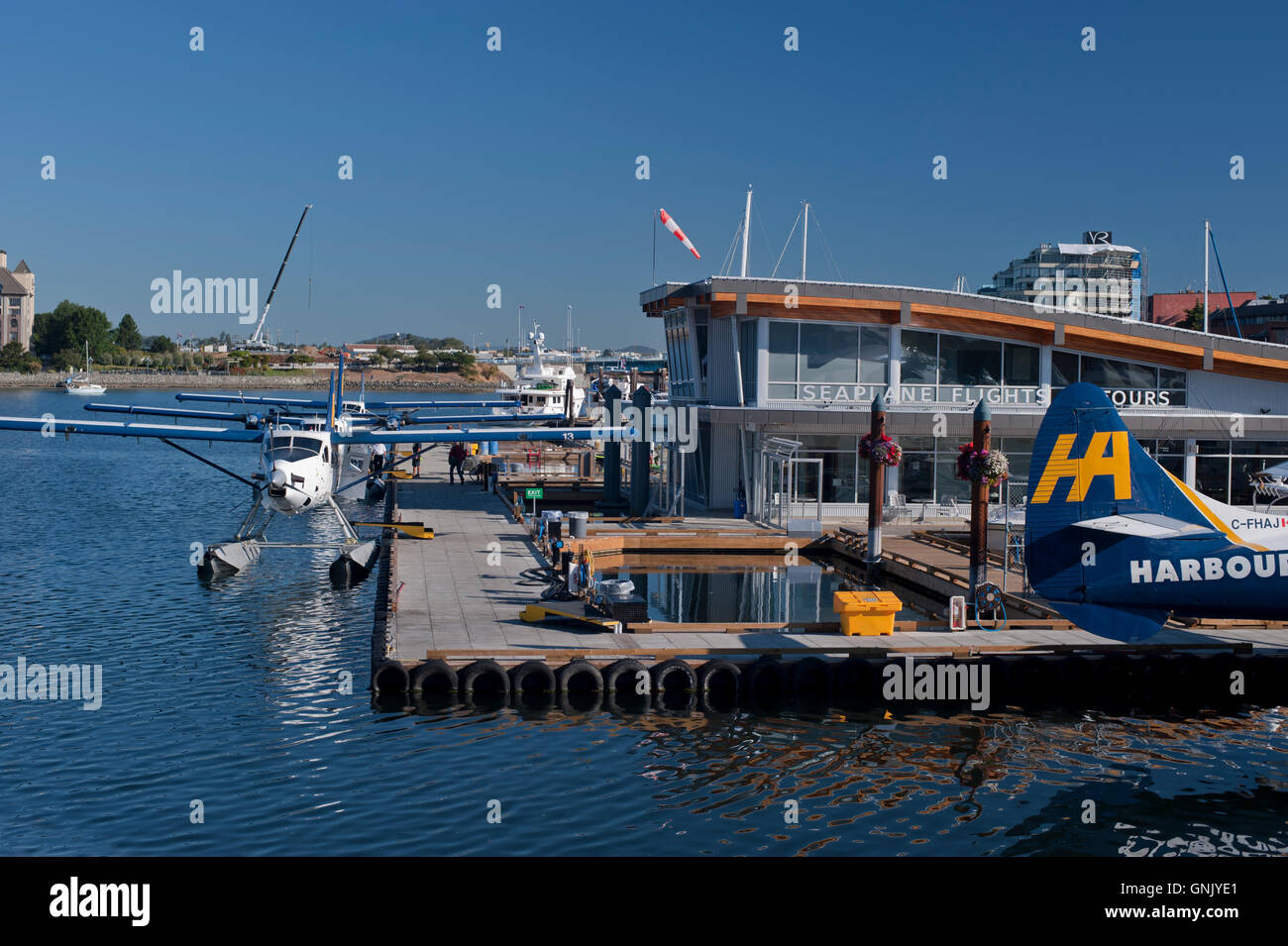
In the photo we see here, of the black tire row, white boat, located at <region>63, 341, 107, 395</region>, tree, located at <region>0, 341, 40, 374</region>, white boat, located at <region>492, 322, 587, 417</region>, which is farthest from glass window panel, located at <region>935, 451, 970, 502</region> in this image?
tree, located at <region>0, 341, 40, 374</region>

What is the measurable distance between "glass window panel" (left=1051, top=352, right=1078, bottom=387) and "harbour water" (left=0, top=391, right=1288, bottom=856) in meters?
18.6

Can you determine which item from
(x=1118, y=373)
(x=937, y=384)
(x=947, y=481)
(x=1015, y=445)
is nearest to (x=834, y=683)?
(x=947, y=481)

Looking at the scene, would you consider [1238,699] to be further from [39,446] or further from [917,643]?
[39,446]

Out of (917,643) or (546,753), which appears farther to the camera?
(917,643)

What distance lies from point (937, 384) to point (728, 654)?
1911 centimetres

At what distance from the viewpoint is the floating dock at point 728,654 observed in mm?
18891

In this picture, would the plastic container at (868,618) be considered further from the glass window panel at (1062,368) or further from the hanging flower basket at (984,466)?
the glass window panel at (1062,368)

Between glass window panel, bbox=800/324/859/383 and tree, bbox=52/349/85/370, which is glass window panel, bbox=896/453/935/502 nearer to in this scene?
glass window panel, bbox=800/324/859/383

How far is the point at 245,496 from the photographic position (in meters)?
54.5

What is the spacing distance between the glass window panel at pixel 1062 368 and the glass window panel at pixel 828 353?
6359 millimetres

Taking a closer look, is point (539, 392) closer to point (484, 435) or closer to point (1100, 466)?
point (484, 435)

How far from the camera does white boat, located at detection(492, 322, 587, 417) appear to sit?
70250 millimetres

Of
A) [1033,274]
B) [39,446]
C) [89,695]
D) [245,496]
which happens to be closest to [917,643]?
[89,695]
